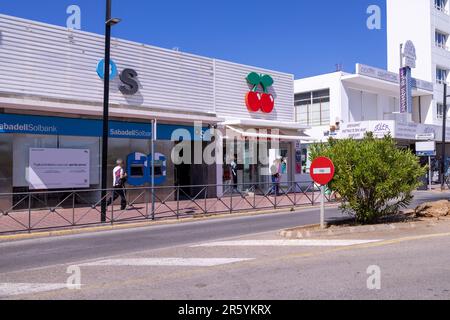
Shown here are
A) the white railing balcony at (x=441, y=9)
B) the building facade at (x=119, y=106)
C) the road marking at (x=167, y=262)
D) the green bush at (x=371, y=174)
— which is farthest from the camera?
the white railing balcony at (x=441, y=9)

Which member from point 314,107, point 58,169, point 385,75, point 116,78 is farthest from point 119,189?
point 385,75

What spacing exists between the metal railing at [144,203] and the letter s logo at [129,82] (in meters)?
4.31

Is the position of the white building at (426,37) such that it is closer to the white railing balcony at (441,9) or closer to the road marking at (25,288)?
the white railing balcony at (441,9)

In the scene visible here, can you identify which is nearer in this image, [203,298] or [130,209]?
[203,298]

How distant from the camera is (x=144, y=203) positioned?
16734mm

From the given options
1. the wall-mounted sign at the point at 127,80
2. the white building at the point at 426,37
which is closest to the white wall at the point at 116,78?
the wall-mounted sign at the point at 127,80

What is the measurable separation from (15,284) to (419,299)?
5197mm

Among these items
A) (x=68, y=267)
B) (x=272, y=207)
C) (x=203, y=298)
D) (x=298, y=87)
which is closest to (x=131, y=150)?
(x=272, y=207)

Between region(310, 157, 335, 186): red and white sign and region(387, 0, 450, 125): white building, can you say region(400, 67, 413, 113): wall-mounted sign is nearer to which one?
region(387, 0, 450, 125): white building

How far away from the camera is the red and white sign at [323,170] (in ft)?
34.3

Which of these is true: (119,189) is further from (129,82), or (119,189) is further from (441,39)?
(441,39)

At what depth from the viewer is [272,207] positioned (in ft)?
56.9

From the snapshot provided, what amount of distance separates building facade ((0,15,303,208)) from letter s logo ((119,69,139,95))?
0.04 m
